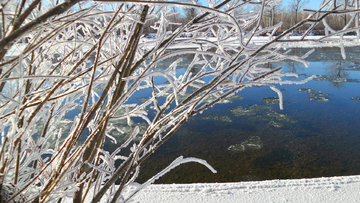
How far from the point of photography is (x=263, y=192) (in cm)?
247

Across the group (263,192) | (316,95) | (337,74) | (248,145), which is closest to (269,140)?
(248,145)

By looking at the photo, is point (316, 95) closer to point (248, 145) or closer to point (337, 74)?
point (337, 74)

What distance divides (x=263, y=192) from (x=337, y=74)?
29.2 ft

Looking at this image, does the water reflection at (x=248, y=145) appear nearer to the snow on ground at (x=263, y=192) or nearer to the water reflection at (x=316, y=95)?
the snow on ground at (x=263, y=192)

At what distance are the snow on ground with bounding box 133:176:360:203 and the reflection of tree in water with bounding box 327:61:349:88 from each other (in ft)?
21.1

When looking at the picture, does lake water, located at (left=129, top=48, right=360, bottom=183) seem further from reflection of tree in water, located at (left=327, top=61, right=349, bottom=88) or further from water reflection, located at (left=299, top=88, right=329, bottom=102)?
reflection of tree in water, located at (left=327, top=61, right=349, bottom=88)

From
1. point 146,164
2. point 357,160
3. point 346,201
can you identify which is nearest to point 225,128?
point 146,164

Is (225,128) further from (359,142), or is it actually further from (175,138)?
(359,142)

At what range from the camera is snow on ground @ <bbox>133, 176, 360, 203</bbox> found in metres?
2.36

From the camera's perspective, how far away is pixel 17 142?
73 centimetres

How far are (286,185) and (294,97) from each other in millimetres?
4907

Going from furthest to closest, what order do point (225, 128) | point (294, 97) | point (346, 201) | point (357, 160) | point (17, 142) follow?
1. point (294, 97)
2. point (225, 128)
3. point (357, 160)
4. point (346, 201)
5. point (17, 142)

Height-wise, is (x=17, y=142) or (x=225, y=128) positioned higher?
(x=17, y=142)

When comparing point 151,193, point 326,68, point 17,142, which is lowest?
point 326,68
